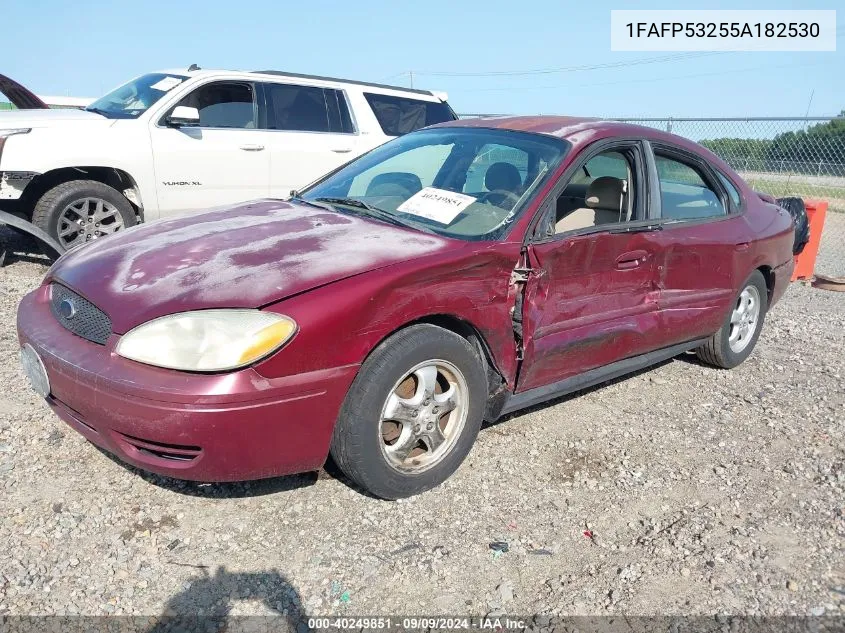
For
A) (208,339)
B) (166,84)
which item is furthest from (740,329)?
(166,84)

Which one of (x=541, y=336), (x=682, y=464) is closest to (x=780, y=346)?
(x=682, y=464)

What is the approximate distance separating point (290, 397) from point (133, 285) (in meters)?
0.79

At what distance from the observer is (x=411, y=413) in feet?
9.38

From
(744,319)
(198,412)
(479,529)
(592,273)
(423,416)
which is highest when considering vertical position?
(592,273)

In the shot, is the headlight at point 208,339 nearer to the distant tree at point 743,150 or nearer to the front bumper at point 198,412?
the front bumper at point 198,412

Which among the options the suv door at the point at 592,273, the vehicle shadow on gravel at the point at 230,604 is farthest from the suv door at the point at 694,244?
the vehicle shadow on gravel at the point at 230,604

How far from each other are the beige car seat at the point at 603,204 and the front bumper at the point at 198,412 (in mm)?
1734

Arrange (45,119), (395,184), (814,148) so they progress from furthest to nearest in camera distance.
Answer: (814,148) < (45,119) < (395,184)

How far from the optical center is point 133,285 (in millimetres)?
2688

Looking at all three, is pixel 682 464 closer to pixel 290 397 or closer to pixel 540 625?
pixel 540 625

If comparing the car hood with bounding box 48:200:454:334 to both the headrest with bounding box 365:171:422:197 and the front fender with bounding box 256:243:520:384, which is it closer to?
the front fender with bounding box 256:243:520:384

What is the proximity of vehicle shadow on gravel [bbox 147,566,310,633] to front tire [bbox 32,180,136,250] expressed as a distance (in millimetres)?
4511

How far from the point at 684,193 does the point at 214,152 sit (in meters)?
4.55

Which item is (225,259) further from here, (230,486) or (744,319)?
(744,319)
